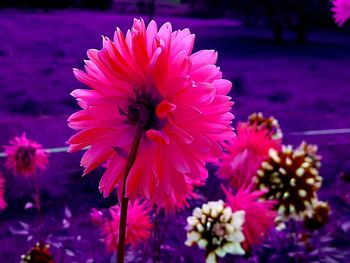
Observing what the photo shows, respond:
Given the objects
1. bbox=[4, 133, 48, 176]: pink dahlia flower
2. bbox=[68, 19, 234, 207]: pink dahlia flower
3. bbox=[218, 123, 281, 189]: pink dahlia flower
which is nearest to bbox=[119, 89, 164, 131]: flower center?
bbox=[68, 19, 234, 207]: pink dahlia flower

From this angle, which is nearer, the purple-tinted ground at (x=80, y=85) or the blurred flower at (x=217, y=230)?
the blurred flower at (x=217, y=230)

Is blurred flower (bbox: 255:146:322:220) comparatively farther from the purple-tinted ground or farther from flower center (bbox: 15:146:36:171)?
flower center (bbox: 15:146:36:171)

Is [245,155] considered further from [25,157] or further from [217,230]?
[25,157]

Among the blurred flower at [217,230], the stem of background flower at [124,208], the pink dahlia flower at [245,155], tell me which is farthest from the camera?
the pink dahlia flower at [245,155]

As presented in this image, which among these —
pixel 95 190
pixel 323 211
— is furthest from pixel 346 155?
→ pixel 323 211

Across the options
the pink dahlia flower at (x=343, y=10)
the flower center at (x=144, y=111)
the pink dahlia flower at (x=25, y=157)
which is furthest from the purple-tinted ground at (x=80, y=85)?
the flower center at (x=144, y=111)

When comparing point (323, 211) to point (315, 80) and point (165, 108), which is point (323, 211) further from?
point (315, 80)

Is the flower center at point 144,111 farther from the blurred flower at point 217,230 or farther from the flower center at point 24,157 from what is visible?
the flower center at point 24,157

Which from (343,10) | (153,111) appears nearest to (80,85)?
(343,10)
